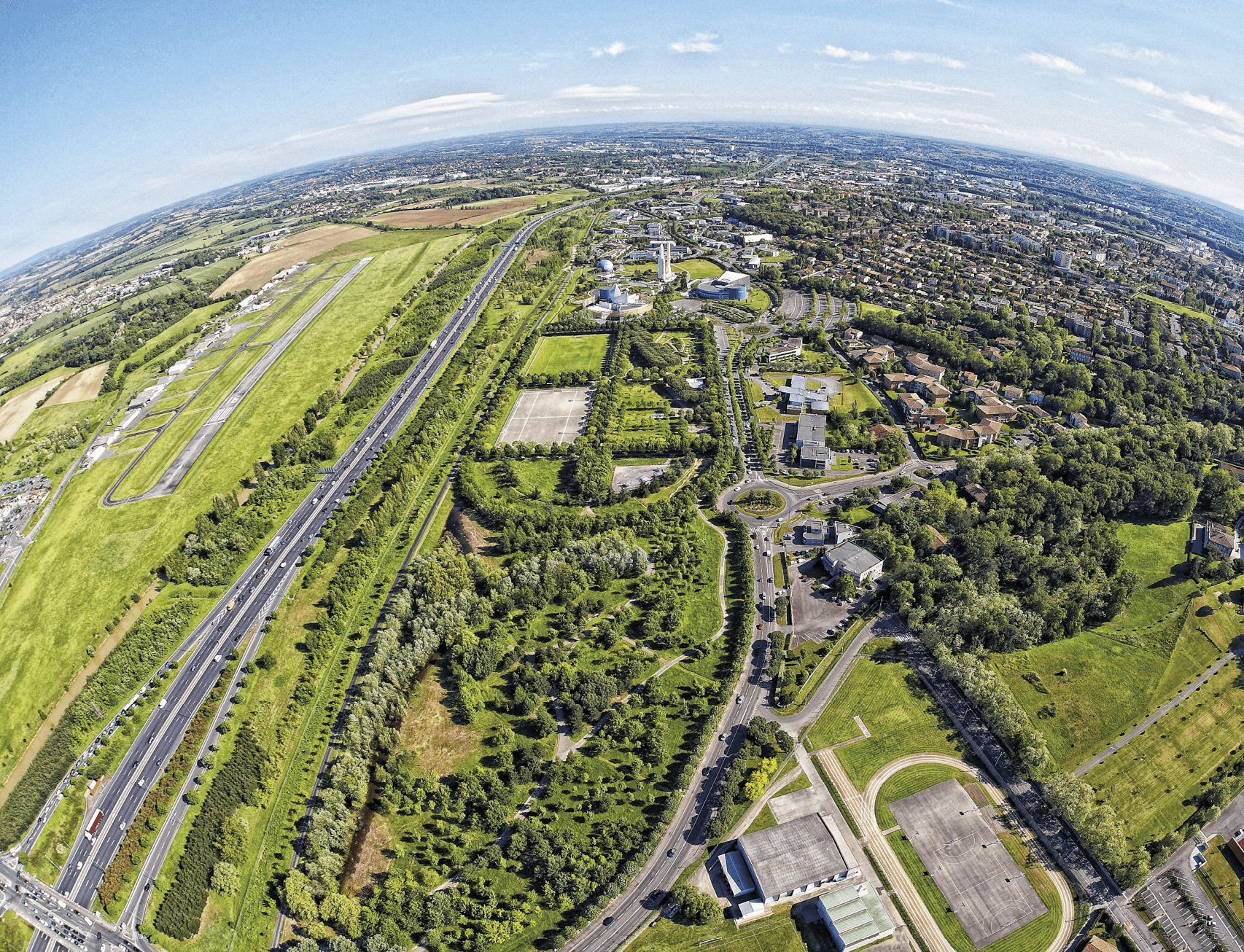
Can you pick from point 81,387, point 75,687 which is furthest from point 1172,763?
point 81,387

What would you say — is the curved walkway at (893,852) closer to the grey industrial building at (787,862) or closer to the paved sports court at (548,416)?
the grey industrial building at (787,862)

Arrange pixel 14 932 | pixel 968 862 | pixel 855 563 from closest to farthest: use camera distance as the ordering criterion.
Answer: pixel 968 862 → pixel 14 932 → pixel 855 563

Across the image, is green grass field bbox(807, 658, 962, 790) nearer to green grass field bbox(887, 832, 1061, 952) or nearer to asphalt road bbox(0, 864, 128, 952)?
green grass field bbox(887, 832, 1061, 952)

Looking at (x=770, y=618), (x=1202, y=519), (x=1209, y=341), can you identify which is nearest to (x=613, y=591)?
(x=770, y=618)

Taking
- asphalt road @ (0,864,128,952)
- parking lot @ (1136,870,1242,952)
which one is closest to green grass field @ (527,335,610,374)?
asphalt road @ (0,864,128,952)

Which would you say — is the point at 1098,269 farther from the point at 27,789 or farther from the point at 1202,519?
the point at 27,789

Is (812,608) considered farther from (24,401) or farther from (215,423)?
(24,401)
